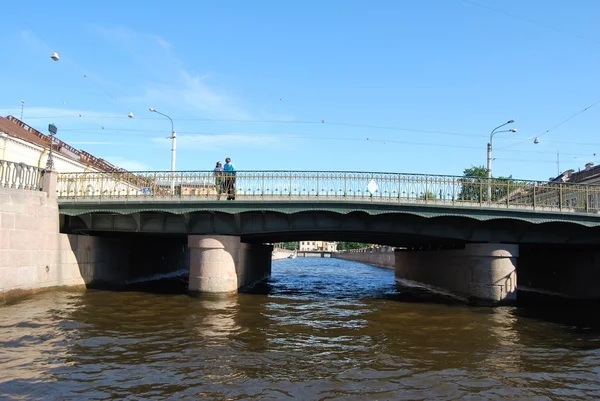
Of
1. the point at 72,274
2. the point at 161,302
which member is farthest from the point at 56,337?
the point at 72,274

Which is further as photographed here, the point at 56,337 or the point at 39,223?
the point at 39,223

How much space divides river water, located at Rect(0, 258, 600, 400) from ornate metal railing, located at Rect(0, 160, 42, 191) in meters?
4.43

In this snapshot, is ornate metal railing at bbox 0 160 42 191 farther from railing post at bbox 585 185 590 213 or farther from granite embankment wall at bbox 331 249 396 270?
granite embankment wall at bbox 331 249 396 270

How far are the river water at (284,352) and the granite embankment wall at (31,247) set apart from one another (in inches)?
33.6

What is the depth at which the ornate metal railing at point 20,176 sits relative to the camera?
699 inches

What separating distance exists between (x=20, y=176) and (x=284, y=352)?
533 inches

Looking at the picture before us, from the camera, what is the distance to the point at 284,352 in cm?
1113

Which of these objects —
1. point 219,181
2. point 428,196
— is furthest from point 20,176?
point 428,196

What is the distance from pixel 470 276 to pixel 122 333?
15656 mm

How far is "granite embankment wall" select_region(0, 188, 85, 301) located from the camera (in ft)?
54.5

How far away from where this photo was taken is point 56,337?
1178 centimetres

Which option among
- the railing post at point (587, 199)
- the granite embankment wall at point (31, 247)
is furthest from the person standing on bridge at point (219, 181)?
the railing post at point (587, 199)

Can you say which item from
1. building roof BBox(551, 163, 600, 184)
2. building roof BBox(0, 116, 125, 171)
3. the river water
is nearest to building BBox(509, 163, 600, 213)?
the river water

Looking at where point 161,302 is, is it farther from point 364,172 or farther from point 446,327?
point 446,327
